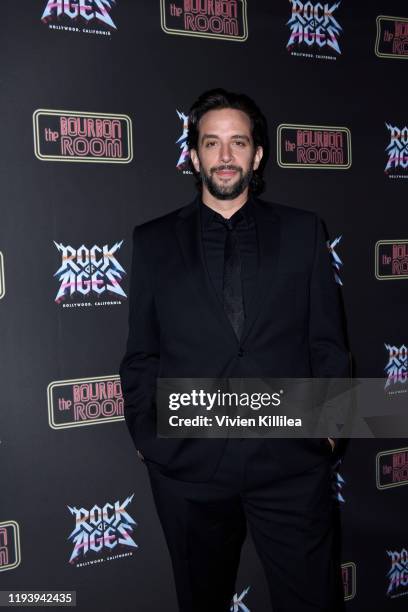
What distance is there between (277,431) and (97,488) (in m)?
1.03

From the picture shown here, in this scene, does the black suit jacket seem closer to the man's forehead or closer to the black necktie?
the black necktie

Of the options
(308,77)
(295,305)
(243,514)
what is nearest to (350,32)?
(308,77)

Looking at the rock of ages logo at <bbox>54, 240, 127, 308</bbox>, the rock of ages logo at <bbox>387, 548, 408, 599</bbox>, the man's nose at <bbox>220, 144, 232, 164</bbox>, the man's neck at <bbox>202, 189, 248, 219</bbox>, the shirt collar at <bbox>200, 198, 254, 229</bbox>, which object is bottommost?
the rock of ages logo at <bbox>387, 548, 408, 599</bbox>

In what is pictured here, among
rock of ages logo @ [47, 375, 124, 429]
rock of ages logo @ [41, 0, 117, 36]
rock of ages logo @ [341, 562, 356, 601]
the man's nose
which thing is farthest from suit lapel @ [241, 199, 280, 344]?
rock of ages logo @ [341, 562, 356, 601]

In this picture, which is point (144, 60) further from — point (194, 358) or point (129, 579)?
point (129, 579)

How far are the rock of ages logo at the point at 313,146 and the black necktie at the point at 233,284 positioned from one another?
2.53 ft

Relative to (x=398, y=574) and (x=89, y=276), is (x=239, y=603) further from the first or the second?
(x=89, y=276)

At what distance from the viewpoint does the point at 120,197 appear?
2.40 m

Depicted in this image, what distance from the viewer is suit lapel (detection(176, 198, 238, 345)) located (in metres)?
1.97

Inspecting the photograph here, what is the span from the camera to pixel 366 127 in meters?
2.75

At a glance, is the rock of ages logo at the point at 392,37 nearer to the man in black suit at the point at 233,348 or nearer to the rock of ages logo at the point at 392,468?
the man in black suit at the point at 233,348

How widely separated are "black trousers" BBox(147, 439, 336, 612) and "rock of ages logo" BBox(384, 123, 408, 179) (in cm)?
161

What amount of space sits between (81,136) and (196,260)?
0.81 m

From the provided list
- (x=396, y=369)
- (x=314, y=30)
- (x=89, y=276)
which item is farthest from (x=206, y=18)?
(x=396, y=369)
